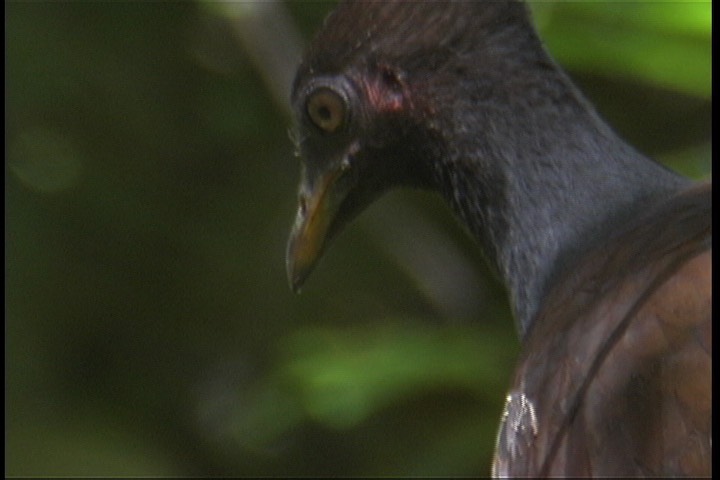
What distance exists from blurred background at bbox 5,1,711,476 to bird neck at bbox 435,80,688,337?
4.72ft

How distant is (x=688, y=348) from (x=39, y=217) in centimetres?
321

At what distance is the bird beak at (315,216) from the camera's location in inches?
145

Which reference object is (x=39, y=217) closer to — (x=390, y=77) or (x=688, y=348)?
(x=390, y=77)

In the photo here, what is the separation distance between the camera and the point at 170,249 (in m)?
5.64

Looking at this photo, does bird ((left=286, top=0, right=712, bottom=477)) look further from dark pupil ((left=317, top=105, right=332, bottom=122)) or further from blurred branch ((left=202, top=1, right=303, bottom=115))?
blurred branch ((left=202, top=1, right=303, bottom=115))

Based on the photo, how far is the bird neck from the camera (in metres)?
3.46

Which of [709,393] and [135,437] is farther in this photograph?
[135,437]

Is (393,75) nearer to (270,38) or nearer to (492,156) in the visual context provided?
(492,156)

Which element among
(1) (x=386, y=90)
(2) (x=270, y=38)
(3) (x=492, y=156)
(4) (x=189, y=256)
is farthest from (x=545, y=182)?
(4) (x=189, y=256)

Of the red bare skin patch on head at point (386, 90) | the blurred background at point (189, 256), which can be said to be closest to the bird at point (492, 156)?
the red bare skin patch on head at point (386, 90)

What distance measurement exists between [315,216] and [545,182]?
0.55 meters

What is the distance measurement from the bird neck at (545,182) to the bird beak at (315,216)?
0.87ft

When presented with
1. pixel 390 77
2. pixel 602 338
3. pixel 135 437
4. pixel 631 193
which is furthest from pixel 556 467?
pixel 135 437

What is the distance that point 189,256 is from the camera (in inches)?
221
